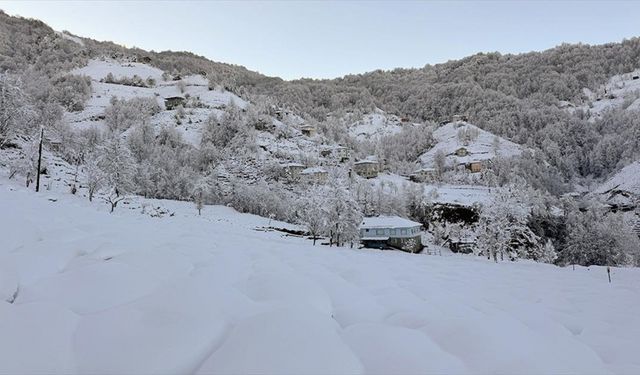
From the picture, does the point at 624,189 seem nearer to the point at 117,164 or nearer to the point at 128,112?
the point at 117,164

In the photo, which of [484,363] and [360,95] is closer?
[484,363]

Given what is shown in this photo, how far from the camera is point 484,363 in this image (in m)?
1.59

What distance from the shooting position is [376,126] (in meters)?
144

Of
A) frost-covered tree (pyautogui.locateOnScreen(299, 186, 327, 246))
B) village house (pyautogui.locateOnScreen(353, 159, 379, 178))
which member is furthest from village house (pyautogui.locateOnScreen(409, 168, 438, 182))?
frost-covered tree (pyautogui.locateOnScreen(299, 186, 327, 246))

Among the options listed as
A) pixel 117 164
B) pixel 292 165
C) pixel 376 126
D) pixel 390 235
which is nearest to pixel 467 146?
pixel 376 126

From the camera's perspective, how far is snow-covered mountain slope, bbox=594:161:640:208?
69.0m

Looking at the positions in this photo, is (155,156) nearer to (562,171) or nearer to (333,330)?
(333,330)

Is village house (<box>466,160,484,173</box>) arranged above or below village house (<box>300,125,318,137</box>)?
below

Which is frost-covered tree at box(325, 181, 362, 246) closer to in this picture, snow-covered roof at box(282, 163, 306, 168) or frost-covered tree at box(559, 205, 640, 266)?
frost-covered tree at box(559, 205, 640, 266)

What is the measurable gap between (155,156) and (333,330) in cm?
7017

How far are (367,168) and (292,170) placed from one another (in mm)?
21243

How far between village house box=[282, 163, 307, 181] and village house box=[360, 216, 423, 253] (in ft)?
86.3

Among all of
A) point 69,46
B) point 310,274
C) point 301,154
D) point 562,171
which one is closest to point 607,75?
point 562,171

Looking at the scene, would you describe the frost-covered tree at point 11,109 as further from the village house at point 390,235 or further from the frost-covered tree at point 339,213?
the village house at point 390,235
